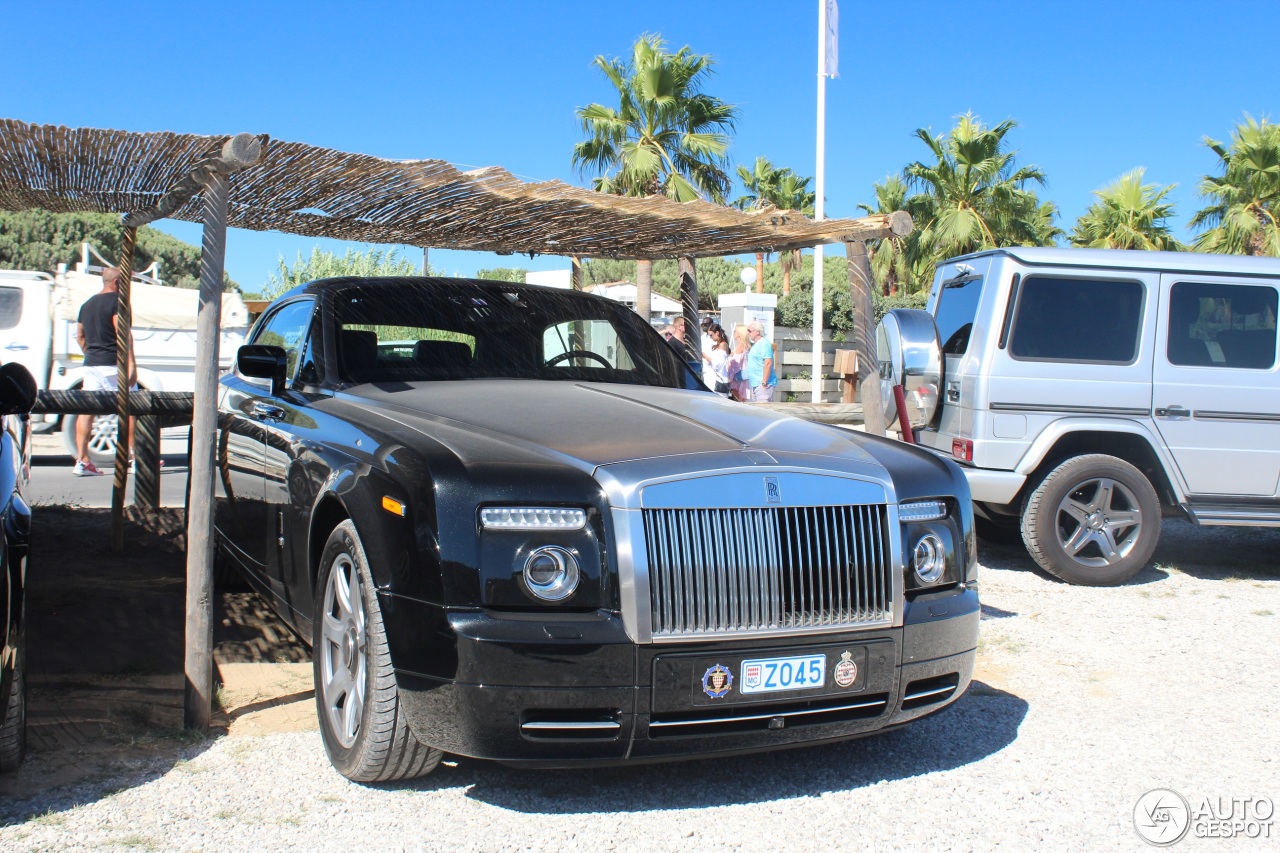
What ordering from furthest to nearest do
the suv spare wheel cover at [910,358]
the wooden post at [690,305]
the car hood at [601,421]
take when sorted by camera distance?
the wooden post at [690,305] < the suv spare wheel cover at [910,358] < the car hood at [601,421]

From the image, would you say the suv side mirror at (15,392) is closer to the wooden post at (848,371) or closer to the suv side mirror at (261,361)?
the suv side mirror at (261,361)

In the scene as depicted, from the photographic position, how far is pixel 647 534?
3072mm

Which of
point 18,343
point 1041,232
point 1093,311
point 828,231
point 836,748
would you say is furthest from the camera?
point 1041,232

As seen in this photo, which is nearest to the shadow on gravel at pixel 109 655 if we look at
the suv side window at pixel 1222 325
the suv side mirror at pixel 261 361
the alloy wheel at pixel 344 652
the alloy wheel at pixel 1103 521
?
the alloy wheel at pixel 344 652

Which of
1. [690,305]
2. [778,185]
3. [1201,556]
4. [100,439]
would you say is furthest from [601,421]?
[778,185]

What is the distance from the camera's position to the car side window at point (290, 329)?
4895 mm

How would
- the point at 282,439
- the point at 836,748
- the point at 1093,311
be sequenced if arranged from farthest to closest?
1. the point at 1093,311
2. the point at 282,439
3. the point at 836,748

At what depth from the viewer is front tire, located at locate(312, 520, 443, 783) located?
320cm

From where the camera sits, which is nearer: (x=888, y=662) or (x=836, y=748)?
(x=888, y=662)

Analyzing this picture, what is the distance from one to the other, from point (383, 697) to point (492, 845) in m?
0.52

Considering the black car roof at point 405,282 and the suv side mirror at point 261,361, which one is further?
the black car roof at point 405,282

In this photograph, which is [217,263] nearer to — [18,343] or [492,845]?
[492,845]

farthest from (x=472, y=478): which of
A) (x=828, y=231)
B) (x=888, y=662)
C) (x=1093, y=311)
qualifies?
(x=1093, y=311)

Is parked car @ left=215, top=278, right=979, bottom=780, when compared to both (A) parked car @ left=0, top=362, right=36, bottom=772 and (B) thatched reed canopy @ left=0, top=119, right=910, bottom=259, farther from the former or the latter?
(B) thatched reed canopy @ left=0, top=119, right=910, bottom=259
